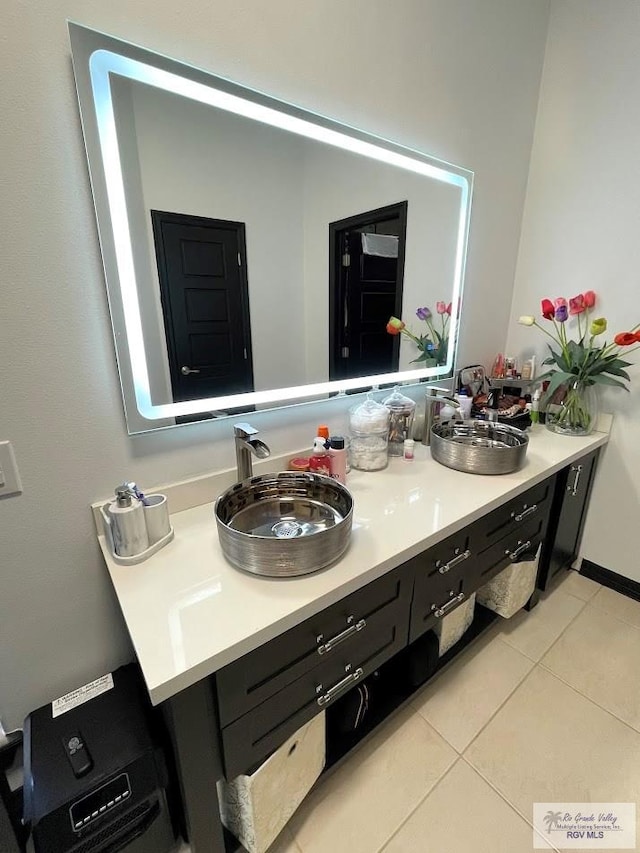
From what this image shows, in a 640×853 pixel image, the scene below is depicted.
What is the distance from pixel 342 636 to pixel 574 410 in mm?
1431

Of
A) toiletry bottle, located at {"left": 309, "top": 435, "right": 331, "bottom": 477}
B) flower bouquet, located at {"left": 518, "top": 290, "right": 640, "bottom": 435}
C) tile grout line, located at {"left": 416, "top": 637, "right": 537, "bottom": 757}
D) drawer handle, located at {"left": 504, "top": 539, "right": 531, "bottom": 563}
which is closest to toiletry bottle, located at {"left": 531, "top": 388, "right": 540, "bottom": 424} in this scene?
flower bouquet, located at {"left": 518, "top": 290, "right": 640, "bottom": 435}

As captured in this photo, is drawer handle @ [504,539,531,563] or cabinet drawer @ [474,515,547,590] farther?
drawer handle @ [504,539,531,563]

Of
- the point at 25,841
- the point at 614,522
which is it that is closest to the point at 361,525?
the point at 25,841

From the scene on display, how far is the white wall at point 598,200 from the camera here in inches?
57.6

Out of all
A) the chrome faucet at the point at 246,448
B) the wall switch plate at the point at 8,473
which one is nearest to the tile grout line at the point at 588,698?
the chrome faucet at the point at 246,448

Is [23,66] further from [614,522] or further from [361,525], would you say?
[614,522]

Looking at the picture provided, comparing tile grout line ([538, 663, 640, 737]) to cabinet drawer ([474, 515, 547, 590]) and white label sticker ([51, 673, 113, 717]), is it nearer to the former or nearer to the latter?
cabinet drawer ([474, 515, 547, 590])

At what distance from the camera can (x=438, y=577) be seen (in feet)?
3.52

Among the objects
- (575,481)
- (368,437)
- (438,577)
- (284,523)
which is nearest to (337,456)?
(368,437)

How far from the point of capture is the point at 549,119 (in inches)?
64.5

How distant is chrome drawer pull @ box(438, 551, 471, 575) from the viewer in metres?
1.07

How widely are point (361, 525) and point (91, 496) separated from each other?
2.22 ft

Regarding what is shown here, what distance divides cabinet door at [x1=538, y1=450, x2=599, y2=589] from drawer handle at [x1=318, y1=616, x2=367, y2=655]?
1115 mm

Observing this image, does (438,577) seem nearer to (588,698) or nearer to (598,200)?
(588,698)
